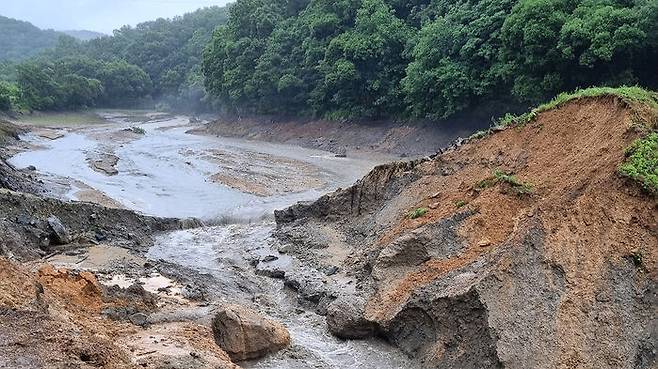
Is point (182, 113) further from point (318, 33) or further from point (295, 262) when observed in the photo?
point (295, 262)

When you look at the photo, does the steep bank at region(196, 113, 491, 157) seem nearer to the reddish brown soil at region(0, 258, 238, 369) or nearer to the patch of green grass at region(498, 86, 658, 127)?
the patch of green grass at region(498, 86, 658, 127)

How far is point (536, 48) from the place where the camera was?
36.5 meters

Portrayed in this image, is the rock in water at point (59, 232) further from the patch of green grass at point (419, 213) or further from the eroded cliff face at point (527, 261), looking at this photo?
the patch of green grass at point (419, 213)

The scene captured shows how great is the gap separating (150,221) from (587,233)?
17.8m

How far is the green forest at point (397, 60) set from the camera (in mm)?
34844

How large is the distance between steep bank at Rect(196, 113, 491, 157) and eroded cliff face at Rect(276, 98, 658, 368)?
2956 centimetres

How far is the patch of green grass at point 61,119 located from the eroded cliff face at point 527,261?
6847 centimetres

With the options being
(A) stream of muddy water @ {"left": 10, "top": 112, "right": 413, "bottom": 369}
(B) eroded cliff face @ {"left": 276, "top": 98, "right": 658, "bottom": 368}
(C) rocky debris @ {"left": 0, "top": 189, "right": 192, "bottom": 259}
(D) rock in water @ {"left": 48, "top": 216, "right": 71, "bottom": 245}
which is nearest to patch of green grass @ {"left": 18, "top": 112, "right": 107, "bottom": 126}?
(A) stream of muddy water @ {"left": 10, "top": 112, "right": 413, "bottom": 369}

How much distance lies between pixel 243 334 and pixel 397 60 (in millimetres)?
46214

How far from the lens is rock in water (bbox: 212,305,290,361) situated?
12164 mm

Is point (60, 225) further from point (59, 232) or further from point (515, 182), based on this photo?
point (515, 182)

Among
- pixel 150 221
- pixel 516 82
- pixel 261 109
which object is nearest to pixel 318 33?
pixel 261 109

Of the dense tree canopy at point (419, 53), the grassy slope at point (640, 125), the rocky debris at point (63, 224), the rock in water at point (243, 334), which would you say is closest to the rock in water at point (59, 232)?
the rocky debris at point (63, 224)

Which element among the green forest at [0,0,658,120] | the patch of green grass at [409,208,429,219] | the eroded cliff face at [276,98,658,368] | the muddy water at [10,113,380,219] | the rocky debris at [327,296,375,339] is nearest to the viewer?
the eroded cliff face at [276,98,658,368]
